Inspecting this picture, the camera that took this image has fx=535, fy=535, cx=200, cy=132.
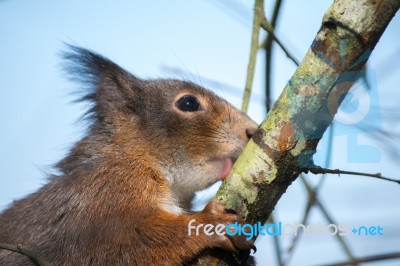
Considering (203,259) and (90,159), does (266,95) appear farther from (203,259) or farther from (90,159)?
(203,259)

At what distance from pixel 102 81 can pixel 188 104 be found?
869 mm

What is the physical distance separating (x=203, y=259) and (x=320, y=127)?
108 cm

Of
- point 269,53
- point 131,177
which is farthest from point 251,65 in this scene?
point 131,177

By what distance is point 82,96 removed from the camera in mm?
4906

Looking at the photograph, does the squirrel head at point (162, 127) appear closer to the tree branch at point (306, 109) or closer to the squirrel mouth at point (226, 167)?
the squirrel mouth at point (226, 167)

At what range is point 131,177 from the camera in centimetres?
397

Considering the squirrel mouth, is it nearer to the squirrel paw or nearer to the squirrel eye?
the squirrel eye

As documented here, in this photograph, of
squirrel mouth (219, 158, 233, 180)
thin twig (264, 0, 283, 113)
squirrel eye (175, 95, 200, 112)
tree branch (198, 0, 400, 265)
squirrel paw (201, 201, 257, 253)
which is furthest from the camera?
thin twig (264, 0, 283, 113)

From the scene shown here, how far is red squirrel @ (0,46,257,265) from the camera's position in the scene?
351 cm

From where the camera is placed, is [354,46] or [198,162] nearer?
[354,46]

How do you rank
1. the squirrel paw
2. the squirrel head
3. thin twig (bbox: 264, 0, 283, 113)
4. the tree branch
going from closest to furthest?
the tree branch → the squirrel paw → the squirrel head → thin twig (bbox: 264, 0, 283, 113)

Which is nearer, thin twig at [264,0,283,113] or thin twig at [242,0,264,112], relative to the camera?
thin twig at [242,0,264,112]

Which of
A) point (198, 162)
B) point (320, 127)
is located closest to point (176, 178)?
point (198, 162)

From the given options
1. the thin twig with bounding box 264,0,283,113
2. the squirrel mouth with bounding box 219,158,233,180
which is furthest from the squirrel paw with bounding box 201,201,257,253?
the thin twig with bounding box 264,0,283,113
